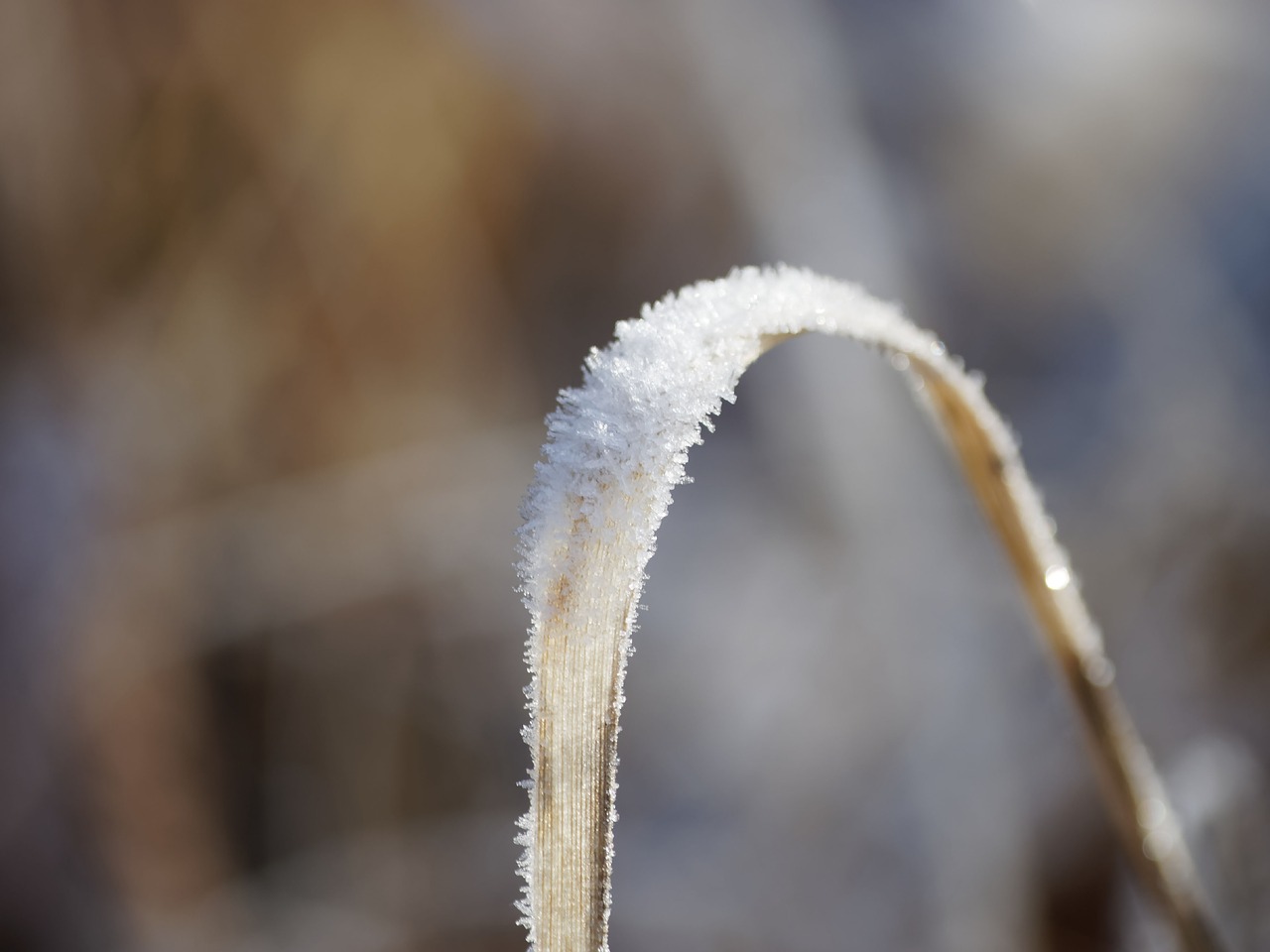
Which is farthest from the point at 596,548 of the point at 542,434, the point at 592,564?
the point at 542,434

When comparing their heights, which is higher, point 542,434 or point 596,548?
point 542,434

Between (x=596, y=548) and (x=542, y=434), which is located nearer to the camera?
(x=596, y=548)

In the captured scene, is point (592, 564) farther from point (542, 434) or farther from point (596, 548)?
point (542, 434)

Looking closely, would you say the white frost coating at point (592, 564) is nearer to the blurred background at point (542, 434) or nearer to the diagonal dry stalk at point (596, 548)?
the diagonal dry stalk at point (596, 548)

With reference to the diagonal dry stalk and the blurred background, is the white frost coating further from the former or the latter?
the blurred background

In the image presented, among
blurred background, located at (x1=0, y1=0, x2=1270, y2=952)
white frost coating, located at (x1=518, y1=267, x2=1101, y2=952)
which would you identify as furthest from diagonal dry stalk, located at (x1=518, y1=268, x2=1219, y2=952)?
blurred background, located at (x1=0, y1=0, x2=1270, y2=952)
